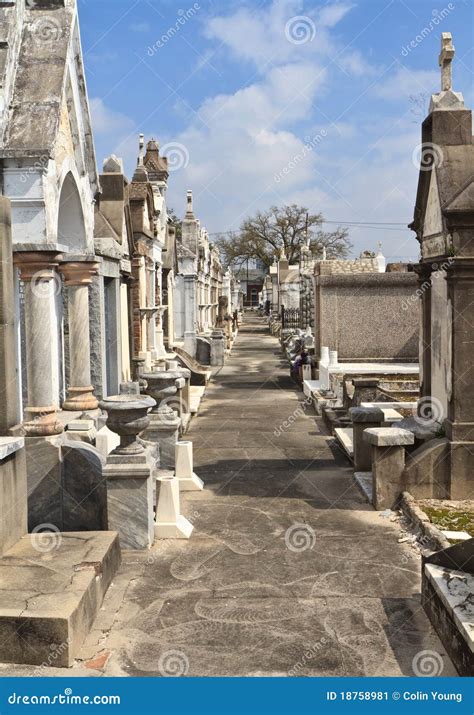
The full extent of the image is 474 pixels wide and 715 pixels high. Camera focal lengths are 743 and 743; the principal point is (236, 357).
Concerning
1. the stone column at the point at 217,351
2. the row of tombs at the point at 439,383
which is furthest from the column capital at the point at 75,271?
the stone column at the point at 217,351

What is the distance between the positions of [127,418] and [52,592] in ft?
7.09

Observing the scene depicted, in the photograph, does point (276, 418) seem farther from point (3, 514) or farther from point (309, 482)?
point (3, 514)

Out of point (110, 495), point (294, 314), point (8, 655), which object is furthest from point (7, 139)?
point (294, 314)

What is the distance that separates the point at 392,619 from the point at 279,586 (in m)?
1.00

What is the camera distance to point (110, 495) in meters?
6.89

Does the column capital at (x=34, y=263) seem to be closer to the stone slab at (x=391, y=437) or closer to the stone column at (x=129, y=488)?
the stone column at (x=129, y=488)

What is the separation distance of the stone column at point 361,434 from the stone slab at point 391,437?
5.15 feet

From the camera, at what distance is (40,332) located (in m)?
7.55

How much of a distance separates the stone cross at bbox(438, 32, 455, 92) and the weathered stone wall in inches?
458

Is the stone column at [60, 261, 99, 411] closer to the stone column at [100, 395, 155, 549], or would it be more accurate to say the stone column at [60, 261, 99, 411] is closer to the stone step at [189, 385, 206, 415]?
the stone column at [100, 395, 155, 549]

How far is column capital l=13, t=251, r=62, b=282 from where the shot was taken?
7.38m

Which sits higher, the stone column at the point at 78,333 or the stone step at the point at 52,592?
the stone column at the point at 78,333

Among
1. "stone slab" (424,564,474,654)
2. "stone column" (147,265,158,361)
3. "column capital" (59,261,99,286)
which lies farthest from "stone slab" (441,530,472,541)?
"stone column" (147,265,158,361)

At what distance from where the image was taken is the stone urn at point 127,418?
6812mm
